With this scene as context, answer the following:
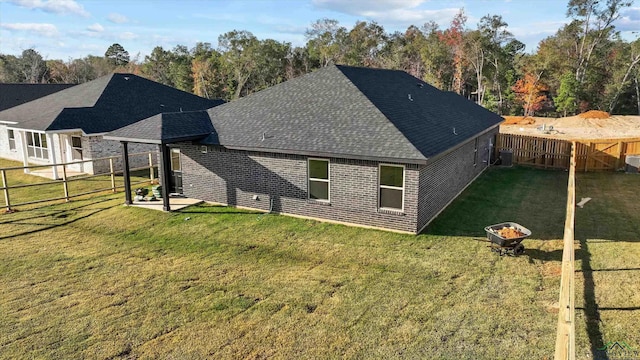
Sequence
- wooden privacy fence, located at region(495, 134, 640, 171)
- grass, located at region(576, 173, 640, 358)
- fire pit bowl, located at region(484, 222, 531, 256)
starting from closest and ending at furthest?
grass, located at region(576, 173, 640, 358) < fire pit bowl, located at region(484, 222, 531, 256) < wooden privacy fence, located at region(495, 134, 640, 171)

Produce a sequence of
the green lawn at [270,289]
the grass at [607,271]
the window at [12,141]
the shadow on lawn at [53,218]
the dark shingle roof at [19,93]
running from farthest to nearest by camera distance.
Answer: the dark shingle roof at [19,93] < the window at [12,141] < the shadow on lawn at [53,218] < the grass at [607,271] < the green lawn at [270,289]

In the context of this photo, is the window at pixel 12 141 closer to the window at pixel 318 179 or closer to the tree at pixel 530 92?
the window at pixel 318 179

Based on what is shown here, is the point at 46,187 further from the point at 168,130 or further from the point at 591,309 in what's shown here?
the point at 591,309

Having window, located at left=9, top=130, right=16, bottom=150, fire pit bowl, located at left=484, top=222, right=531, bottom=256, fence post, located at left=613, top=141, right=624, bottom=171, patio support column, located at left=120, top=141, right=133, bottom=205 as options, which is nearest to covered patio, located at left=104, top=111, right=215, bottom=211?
patio support column, located at left=120, top=141, right=133, bottom=205

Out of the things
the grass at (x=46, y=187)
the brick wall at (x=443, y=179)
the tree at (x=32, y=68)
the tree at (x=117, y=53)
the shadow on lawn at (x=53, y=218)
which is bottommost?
the shadow on lawn at (x=53, y=218)

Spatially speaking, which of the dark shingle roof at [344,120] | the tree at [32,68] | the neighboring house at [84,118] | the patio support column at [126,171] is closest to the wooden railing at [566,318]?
the dark shingle roof at [344,120]

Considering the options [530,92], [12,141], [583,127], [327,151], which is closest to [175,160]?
[327,151]

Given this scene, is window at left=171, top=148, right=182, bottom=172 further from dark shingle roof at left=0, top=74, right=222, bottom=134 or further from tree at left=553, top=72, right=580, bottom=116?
tree at left=553, top=72, right=580, bottom=116

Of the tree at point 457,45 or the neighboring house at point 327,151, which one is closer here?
the neighboring house at point 327,151
